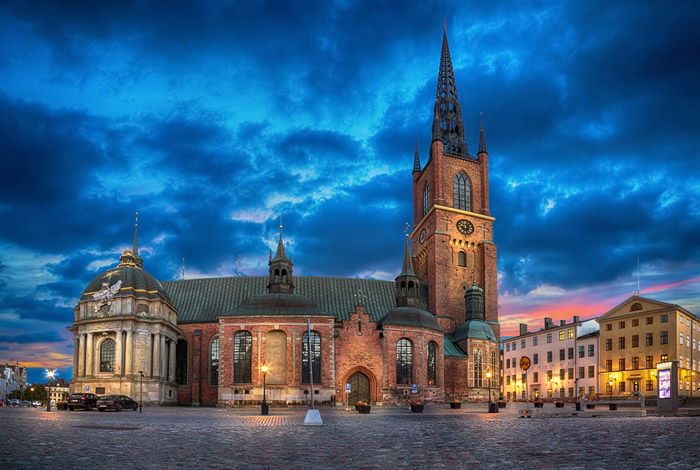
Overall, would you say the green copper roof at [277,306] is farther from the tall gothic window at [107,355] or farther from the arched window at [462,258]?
the arched window at [462,258]

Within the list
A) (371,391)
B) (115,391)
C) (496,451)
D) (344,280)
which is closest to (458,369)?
(371,391)

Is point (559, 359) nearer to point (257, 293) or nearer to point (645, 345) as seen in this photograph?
point (645, 345)

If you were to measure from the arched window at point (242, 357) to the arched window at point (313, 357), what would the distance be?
5.29 meters

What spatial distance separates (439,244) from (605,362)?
29.6m

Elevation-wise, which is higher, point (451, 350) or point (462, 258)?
point (462, 258)

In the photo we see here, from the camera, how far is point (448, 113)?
9131 centimetres

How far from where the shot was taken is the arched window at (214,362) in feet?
237

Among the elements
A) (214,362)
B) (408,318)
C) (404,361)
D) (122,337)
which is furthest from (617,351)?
(122,337)

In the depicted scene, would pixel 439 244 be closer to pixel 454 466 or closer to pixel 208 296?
pixel 208 296

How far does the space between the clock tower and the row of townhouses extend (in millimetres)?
11160

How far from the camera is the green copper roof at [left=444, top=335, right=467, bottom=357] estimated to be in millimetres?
73438

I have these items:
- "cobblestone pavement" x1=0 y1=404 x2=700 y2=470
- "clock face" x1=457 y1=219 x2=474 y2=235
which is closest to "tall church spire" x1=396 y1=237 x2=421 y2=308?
"clock face" x1=457 y1=219 x2=474 y2=235

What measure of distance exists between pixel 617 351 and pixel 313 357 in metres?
44.3

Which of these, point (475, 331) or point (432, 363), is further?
point (475, 331)
